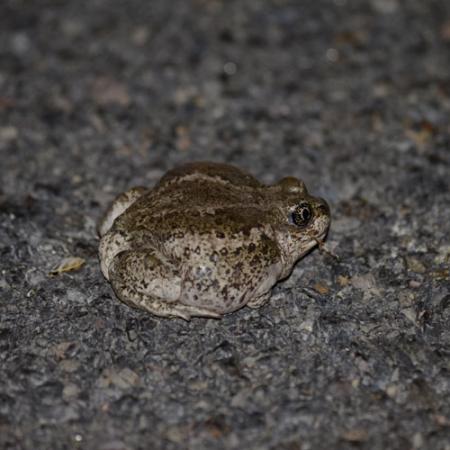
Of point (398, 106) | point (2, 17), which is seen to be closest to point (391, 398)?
point (398, 106)

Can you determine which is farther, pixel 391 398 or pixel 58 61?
pixel 58 61

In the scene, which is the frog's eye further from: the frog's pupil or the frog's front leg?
the frog's front leg

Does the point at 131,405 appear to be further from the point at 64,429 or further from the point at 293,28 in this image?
the point at 293,28

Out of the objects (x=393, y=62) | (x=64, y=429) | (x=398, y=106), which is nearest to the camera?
(x=64, y=429)

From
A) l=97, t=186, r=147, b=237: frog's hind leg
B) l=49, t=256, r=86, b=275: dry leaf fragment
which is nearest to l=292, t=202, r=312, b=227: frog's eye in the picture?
l=97, t=186, r=147, b=237: frog's hind leg

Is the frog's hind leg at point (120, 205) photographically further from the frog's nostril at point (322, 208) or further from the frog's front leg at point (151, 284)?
the frog's nostril at point (322, 208)

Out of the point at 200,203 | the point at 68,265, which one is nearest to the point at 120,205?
the point at 68,265

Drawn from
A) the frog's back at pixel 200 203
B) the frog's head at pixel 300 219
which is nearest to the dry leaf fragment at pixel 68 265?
the frog's back at pixel 200 203
